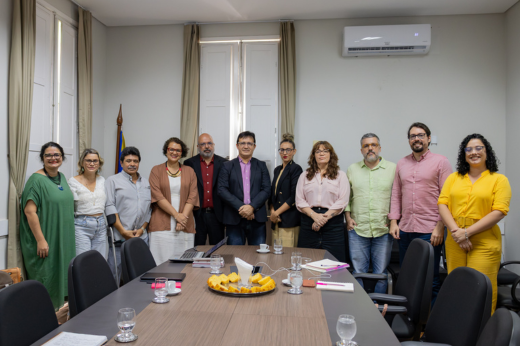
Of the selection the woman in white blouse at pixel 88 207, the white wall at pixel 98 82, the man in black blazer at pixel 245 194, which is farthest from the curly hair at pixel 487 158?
the white wall at pixel 98 82

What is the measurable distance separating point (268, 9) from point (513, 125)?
3411mm

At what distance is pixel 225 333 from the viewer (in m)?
1.47

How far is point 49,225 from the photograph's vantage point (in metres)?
3.56

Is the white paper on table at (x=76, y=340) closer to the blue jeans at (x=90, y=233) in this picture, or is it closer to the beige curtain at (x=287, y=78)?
the blue jeans at (x=90, y=233)

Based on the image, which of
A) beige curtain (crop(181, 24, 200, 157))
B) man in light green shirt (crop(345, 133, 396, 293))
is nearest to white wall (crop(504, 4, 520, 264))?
man in light green shirt (crop(345, 133, 396, 293))

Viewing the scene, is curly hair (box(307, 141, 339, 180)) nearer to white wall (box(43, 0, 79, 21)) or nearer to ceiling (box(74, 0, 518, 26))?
ceiling (box(74, 0, 518, 26))

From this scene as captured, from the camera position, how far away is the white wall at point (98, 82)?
5312 millimetres

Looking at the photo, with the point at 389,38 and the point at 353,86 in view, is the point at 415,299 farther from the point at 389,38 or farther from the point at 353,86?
the point at 389,38

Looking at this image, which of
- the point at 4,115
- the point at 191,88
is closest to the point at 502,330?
the point at 4,115

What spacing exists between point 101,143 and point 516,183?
215 inches

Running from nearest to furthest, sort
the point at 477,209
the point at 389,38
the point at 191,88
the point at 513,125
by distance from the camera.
Answer: the point at 477,209
the point at 513,125
the point at 389,38
the point at 191,88

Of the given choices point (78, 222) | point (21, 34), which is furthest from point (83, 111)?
point (78, 222)

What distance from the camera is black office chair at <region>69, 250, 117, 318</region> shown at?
194 centimetres

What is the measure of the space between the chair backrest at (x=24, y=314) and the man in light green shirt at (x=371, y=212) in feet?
9.41
